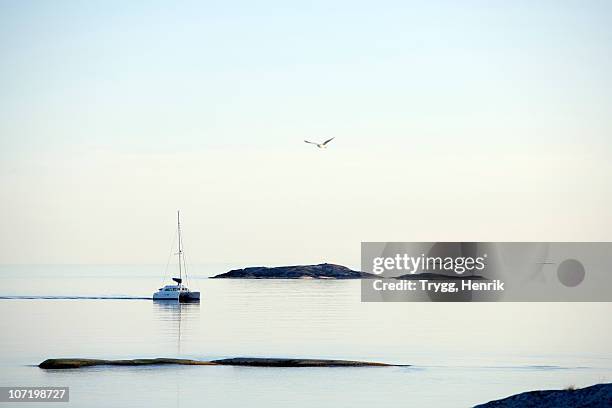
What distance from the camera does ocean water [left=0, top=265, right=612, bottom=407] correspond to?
54781 mm

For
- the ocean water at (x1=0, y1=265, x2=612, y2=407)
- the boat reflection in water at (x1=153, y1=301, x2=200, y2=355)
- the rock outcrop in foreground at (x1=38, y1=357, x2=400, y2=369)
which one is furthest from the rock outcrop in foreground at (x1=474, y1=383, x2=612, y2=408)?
the boat reflection in water at (x1=153, y1=301, x2=200, y2=355)

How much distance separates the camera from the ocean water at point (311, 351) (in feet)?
180

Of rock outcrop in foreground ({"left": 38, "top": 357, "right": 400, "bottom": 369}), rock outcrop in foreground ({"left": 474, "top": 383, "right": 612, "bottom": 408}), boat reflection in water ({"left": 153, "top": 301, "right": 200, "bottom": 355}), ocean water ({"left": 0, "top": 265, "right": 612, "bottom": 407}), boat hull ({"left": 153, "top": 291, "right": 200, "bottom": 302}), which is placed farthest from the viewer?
boat hull ({"left": 153, "top": 291, "right": 200, "bottom": 302})

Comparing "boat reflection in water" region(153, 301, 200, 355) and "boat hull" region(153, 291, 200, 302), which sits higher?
"boat hull" region(153, 291, 200, 302)

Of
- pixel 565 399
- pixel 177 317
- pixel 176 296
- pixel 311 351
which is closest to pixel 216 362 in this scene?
pixel 311 351

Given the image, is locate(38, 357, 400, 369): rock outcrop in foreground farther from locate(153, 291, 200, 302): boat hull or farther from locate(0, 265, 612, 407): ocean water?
locate(153, 291, 200, 302): boat hull

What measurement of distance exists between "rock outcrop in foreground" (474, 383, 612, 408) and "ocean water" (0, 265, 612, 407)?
965 centimetres

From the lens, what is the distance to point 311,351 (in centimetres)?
7612

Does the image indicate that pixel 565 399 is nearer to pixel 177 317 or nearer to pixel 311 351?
pixel 311 351

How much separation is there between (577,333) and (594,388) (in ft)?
187

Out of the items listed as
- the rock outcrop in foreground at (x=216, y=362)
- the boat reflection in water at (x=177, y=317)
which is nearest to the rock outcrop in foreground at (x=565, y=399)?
the rock outcrop in foreground at (x=216, y=362)

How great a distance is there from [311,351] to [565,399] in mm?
37113

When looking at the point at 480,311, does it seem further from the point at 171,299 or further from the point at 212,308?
the point at 171,299

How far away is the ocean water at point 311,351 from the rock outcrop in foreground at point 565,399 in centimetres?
965
